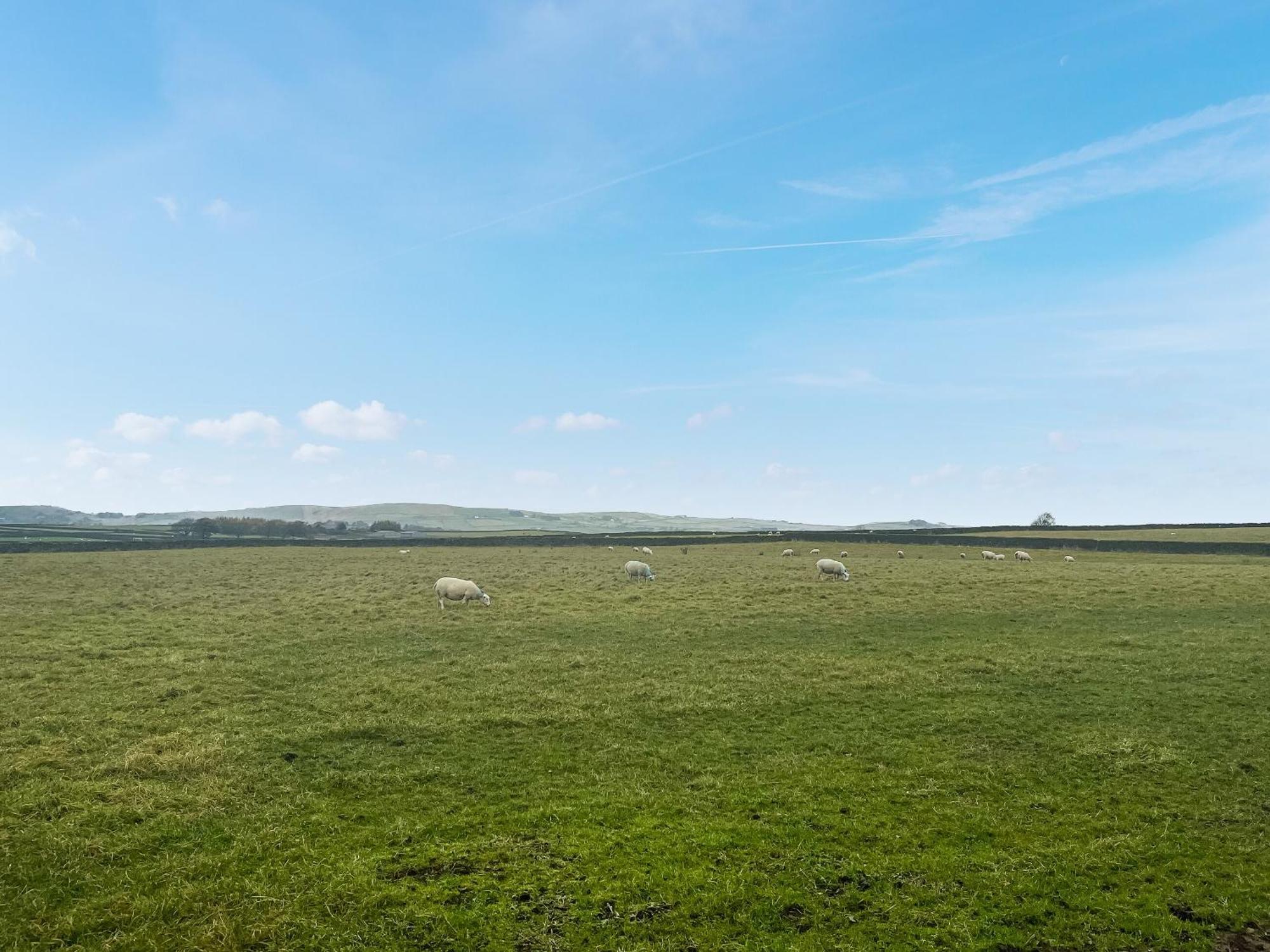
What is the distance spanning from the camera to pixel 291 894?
877 cm

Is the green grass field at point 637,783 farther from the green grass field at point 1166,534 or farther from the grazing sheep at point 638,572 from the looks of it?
the green grass field at point 1166,534

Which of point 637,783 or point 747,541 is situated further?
point 747,541

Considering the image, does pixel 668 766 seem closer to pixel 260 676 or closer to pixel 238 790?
pixel 238 790

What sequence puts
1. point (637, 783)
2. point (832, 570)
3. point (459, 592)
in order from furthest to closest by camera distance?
1. point (832, 570)
2. point (459, 592)
3. point (637, 783)

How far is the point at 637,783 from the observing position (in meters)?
12.2

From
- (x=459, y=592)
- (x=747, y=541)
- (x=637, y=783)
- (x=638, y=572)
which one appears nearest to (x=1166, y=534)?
(x=747, y=541)

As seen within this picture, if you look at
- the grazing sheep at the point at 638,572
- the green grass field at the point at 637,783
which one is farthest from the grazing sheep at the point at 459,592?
the grazing sheep at the point at 638,572

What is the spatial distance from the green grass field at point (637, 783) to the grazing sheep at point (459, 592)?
14.7ft

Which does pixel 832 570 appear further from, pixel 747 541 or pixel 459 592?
pixel 747 541

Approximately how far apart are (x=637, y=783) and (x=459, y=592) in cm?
2139

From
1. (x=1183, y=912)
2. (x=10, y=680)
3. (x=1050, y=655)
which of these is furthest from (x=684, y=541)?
(x=1183, y=912)

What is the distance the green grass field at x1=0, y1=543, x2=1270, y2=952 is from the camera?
27.5ft

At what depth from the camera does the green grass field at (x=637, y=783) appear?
8383 mm

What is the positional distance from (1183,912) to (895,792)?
13.1 feet
